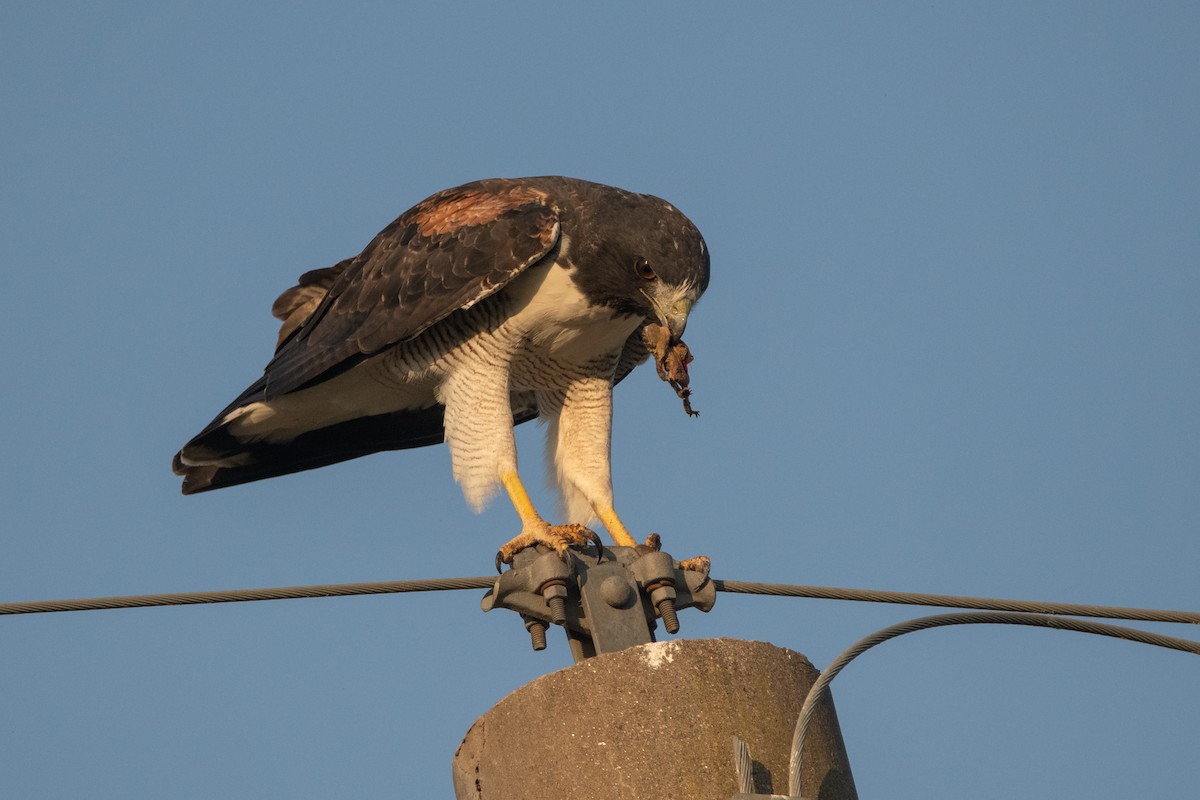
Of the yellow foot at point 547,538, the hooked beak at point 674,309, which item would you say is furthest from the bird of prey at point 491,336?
the yellow foot at point 547,538

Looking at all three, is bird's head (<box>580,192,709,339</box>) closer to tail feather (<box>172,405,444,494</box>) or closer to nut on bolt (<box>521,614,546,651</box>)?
tail feather (<box>172,405,444,494</box>)

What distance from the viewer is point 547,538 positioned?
657 cm

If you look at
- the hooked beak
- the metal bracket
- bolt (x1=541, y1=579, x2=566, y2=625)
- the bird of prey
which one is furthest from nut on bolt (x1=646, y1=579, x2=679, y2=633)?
the hooked beak

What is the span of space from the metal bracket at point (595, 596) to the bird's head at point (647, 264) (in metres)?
2.05

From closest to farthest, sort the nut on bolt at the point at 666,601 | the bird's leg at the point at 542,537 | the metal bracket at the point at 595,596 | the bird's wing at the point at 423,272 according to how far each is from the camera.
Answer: the metal bracket at the point at 595,596 < the nut on bolt at the point at 666,601 < the bird's leg at the point at 542,537 < the bird's wing at the point at 423,272

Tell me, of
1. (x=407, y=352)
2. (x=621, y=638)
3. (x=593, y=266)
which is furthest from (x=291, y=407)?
(x=621, y=638)

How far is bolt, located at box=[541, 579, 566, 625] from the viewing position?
5.57 meters

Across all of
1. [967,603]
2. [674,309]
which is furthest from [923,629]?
[674,309]

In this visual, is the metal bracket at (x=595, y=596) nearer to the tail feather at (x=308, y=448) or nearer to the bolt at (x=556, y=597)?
the bolt at (x=556, y=597)

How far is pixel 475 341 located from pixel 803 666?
11.2ft

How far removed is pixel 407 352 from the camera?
820cm

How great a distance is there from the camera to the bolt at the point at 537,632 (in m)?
5.75

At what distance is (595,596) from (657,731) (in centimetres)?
101

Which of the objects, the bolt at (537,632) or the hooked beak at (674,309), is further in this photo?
the hooked beak at (674,309)
